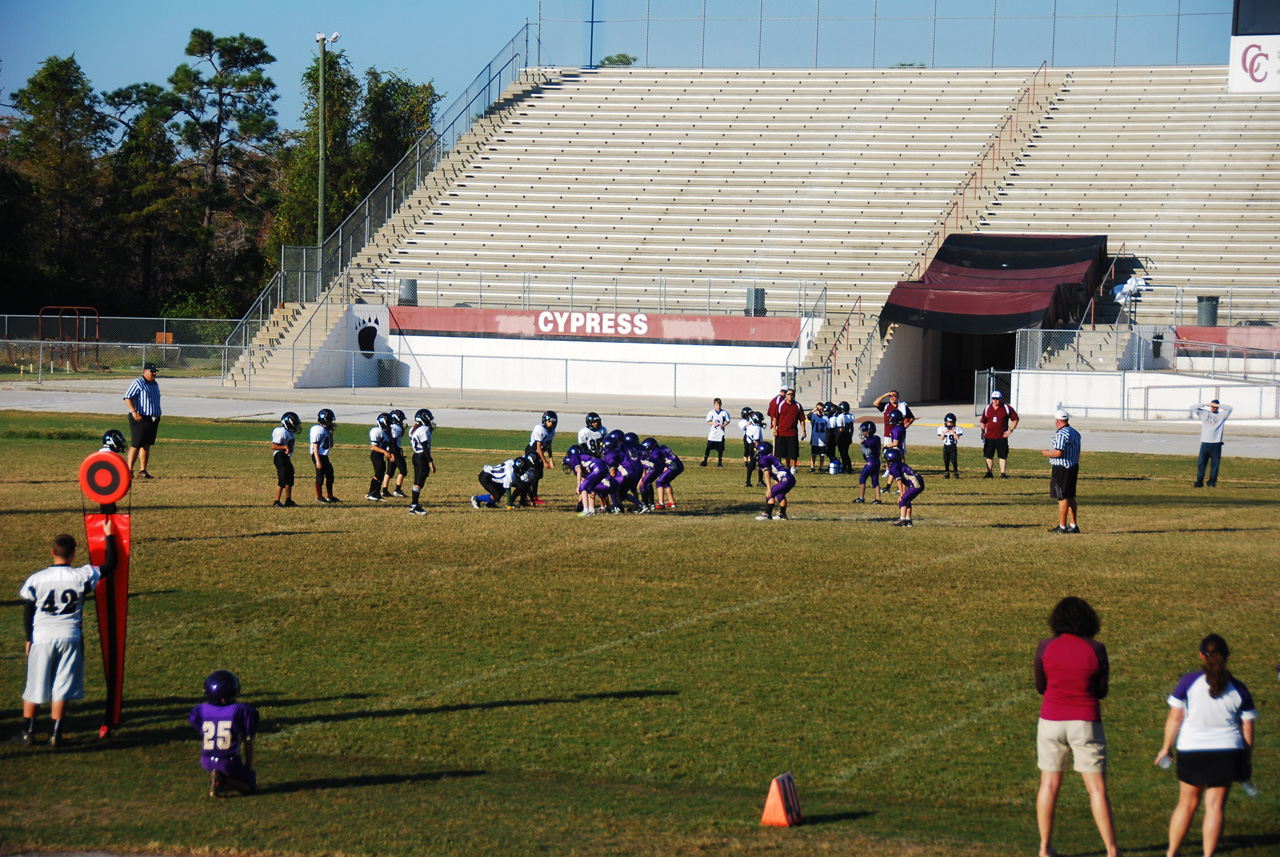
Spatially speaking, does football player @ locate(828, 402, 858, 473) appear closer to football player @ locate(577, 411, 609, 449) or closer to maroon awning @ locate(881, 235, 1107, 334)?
football player @ locate(577, 411, 609, 449)

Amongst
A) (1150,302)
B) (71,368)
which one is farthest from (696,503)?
(71,368)

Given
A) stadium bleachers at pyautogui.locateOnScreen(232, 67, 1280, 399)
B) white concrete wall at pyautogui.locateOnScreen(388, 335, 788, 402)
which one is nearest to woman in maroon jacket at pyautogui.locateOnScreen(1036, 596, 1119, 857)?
stadium bleachers at pyautogui.locateOnScreen(232, 67, 1280, 399)

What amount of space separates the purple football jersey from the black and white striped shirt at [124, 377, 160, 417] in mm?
15797

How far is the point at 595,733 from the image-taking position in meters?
9.19

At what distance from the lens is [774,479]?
18984mm

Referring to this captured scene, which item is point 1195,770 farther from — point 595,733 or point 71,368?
point 71,368

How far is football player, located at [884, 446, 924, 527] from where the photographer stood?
1820cm

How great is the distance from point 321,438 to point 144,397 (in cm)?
485

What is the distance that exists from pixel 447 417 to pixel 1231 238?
92.2 feet

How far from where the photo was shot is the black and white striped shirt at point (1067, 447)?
1780 centimetres

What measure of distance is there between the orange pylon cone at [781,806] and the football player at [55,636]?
478 cm

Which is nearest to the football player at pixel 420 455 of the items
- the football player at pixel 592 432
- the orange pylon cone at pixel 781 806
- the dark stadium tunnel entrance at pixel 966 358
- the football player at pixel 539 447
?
the football player at pixel 539 447

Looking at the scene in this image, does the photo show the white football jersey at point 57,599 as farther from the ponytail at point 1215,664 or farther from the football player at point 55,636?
the ponytail at point 1215,664

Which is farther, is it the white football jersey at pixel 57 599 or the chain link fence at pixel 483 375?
the chain link fence at pixel 483 375
